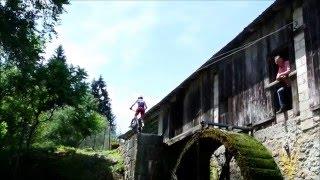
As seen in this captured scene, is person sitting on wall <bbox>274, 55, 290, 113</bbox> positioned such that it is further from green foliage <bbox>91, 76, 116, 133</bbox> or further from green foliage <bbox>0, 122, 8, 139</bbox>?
green foliage <bbox>91, 76, 116, 133</bbox>

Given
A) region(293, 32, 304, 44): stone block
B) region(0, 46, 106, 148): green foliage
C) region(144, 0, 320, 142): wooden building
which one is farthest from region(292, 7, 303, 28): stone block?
region(0, 46, 106, 148): green foliage

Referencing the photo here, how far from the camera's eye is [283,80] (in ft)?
32.1

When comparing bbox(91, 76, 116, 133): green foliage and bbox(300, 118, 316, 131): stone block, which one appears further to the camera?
bbox(91, 76, 116, 133): green foliage

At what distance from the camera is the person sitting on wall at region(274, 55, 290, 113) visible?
966 cm

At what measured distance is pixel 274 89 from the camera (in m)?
10.2

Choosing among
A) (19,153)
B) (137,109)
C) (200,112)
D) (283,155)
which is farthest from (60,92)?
(283,155)

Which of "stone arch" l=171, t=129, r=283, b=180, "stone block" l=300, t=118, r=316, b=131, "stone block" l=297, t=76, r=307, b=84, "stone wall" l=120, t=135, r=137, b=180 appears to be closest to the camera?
"stone block" l=300, t=118, r=316, b=131

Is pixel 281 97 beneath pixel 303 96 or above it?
above

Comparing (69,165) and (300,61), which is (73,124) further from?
(300,61)

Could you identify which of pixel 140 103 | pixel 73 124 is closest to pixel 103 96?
pixel 73 124

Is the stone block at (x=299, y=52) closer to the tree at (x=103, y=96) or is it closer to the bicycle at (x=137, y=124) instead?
the bicycle at (x=137, y=124)

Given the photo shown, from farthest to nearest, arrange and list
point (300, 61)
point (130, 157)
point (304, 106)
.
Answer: point (130, 157), point (300, 61), point (304, 106)

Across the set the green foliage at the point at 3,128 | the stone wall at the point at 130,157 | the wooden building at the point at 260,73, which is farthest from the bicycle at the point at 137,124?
the green foliage at the point at 3,128

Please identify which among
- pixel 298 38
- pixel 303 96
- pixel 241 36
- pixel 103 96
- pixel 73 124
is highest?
pixel 103 96
